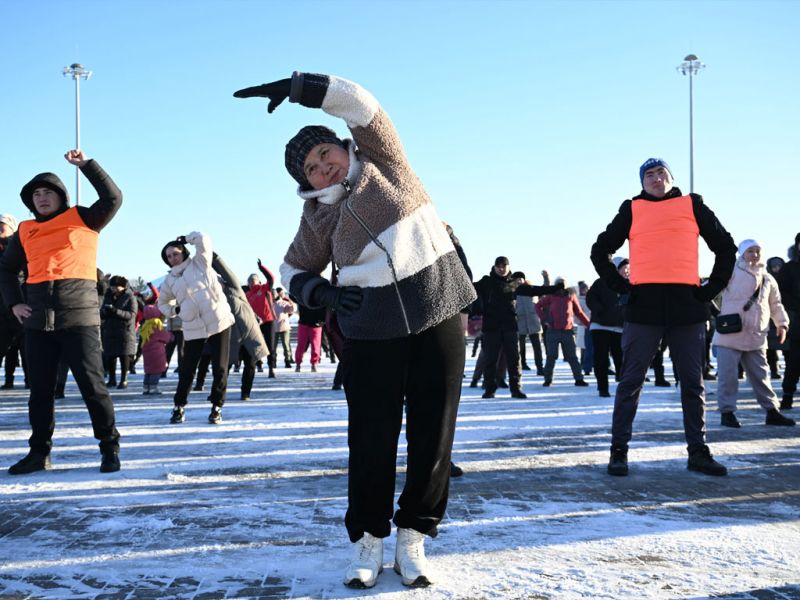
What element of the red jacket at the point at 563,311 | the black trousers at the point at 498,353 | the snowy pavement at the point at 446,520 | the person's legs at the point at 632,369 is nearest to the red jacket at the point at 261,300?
the red jacket at the point at 563,311

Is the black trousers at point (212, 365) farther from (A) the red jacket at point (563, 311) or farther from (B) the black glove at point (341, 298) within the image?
(A) the red jacket at point (563, 311)

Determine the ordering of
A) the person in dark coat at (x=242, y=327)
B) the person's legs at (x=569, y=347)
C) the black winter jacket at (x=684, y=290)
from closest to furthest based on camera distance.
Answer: the black winter jacket at (x=684, y=290)
the person in dark coat at (x=242, y=327)
the person's legs at (x=569, y=347)

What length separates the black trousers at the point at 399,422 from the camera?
289 centimetres

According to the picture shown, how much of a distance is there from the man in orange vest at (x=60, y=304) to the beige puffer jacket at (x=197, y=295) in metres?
2.44

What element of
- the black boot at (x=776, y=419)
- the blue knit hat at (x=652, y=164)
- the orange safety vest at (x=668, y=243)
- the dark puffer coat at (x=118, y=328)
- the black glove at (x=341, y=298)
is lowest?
the black boot at (x=776, y=419)

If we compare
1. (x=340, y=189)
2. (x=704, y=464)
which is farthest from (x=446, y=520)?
(x=704, y=464)

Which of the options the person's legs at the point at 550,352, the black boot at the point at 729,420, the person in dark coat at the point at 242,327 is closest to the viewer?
the black boot at the point at 729,420

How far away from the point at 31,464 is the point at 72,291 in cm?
123

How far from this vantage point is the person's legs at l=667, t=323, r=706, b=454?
5043 millimetres

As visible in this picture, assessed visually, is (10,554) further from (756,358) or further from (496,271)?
(496,271)

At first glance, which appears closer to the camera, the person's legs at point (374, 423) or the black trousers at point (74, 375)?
the person's legs at point (374, 423)

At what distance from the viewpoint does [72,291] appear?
17.1ft

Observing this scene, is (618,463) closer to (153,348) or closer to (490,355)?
(490,355)

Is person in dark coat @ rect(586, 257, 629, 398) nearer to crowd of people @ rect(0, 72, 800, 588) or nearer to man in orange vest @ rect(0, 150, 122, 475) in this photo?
crowd of people @ rect(0, 72, 800, 588)
